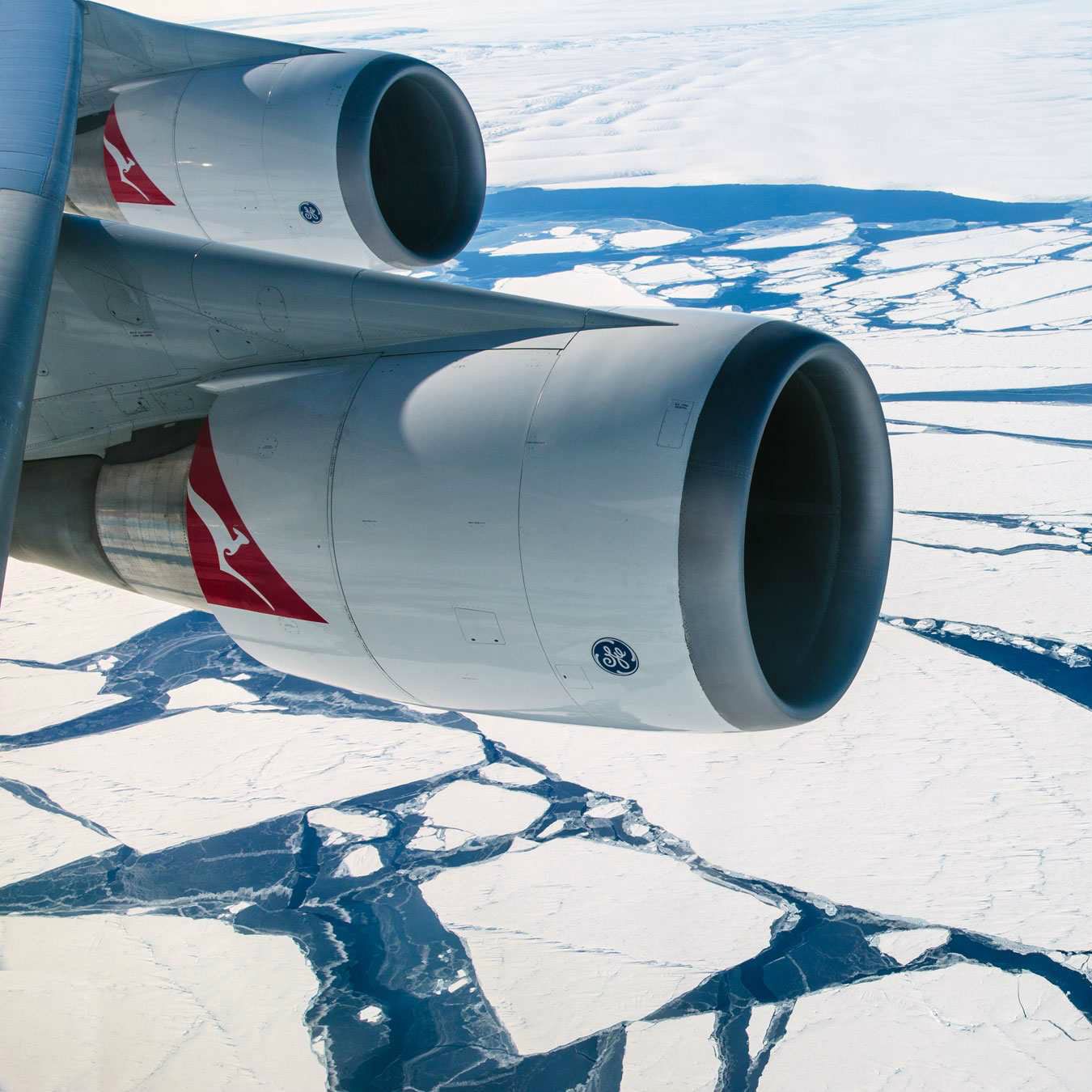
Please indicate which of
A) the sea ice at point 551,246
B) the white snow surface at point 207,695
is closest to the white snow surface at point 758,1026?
the white snow surface at point 207,695

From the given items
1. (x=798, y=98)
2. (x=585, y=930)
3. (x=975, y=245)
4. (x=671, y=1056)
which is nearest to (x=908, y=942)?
(x=671, y=1056)

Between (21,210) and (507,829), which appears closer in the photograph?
(21,210)

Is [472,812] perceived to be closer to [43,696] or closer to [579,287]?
[43,696]

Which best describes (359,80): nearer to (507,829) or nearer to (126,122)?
(126,122)

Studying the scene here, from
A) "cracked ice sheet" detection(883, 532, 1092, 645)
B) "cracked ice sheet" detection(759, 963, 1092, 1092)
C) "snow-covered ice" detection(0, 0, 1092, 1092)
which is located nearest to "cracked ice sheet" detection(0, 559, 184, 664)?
"snow-covered ice" detection(0, 0, 1092, 1092)

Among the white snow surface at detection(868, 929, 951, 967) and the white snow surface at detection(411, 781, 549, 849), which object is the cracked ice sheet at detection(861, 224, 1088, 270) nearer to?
the white snow surface at detection(411, 781, 549, 849)

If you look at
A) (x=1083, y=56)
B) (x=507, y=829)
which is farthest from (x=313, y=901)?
(x=1083, y=56)
